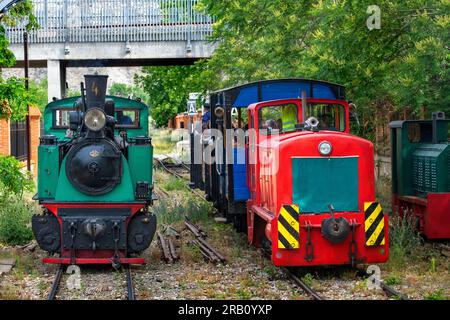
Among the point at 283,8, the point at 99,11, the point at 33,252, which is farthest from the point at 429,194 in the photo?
the point at 99,11

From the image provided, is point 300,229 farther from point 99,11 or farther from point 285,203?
point 99,11

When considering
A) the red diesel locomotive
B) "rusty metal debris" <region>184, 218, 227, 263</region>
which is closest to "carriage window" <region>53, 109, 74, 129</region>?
"rusty metal debris" <region>184, 218, 227, 263</region>

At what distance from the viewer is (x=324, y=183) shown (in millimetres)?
10203

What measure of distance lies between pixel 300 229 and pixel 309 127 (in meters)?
1.48

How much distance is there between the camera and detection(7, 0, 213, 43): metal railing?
27922 millimetres

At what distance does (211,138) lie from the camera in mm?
15172

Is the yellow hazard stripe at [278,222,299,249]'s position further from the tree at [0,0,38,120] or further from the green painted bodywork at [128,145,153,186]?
the tree at [0,0,38,120]

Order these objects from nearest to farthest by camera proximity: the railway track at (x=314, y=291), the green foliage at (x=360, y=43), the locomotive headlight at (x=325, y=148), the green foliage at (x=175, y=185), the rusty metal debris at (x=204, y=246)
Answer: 1. the railway track at (x=314, y=291)
2. the locomotive headlight at (x=325, y=148)
3. the rusty metal debris at (x=204, y=246)
4. the green foliage at (x=360, y=43)
5. the green foliage at (x=175, y=185)

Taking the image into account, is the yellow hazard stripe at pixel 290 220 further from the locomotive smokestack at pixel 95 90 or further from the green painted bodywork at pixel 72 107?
the green painted bodywork at pixel 72 107

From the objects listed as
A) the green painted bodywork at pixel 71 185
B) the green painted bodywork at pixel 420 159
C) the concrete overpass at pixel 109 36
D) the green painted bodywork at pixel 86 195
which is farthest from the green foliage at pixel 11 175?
the concrete overpass at pixel 109 36

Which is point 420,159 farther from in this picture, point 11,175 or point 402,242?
point 11,175

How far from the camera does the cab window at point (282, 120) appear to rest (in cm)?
1123

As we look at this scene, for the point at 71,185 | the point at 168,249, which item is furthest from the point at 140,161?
the point at 168,249

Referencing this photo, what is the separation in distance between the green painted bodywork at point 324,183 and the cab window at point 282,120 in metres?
1.03
